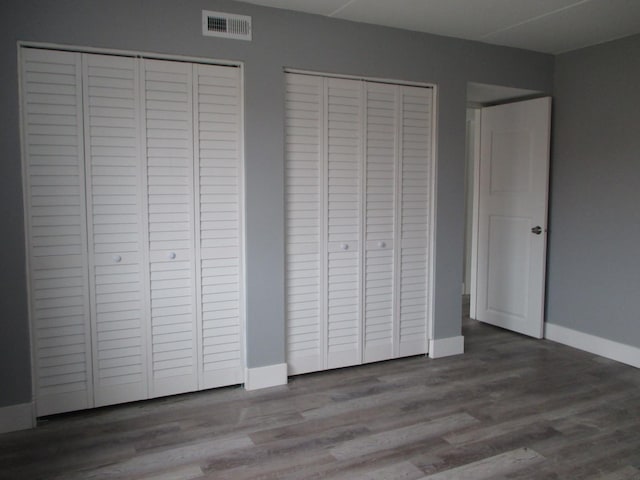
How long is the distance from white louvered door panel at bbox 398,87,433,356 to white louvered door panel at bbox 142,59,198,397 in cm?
149

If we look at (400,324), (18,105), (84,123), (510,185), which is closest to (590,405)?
(400,324)

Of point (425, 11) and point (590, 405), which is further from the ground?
point (425, 11)

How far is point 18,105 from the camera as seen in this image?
2.52 m

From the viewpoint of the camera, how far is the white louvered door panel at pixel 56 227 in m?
2.58

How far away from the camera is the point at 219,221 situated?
3016 mm

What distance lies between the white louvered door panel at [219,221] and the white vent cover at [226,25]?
0.62ft

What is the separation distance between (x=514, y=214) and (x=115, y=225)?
3.15m

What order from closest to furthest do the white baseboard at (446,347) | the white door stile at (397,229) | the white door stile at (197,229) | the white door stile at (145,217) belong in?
the white door stile at (145,217), the white door stile at (197,229), the white door stile at (397,229), the white baseboard at (446,347)

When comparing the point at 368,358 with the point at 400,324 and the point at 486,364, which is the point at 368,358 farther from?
the point at 486,364

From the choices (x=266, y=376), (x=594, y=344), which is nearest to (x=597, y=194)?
(x=594, y=344)

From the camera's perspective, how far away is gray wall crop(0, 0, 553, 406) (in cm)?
254

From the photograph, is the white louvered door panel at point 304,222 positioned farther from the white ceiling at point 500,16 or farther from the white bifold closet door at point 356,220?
the white ceiling at point 500,16

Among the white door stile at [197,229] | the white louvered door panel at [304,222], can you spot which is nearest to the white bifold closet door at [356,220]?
the white louvered door panel at [304,222]

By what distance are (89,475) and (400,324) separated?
2.19 meters
